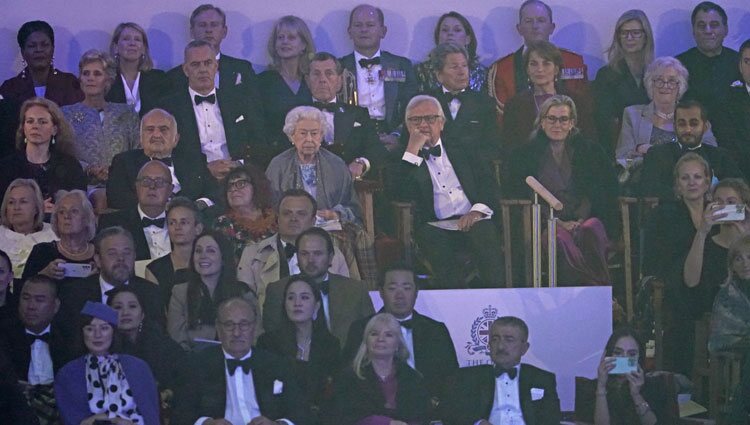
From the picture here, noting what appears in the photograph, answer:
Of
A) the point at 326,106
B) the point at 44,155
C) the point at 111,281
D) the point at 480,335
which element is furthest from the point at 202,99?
the point at 480,335

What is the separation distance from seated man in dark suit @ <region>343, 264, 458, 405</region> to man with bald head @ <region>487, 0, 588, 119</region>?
4.44 ft

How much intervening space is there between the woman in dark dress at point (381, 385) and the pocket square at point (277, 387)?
0.27m

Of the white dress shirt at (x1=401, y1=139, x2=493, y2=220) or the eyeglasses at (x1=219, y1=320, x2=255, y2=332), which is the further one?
the white dress shirt at (x1=401, y1=139, x2=493, y2=220)

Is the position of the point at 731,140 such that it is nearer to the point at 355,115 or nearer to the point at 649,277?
the point at 649,277

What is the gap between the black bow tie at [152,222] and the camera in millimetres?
7371

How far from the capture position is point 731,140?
8.20 meters

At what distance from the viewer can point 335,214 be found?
7465 mm

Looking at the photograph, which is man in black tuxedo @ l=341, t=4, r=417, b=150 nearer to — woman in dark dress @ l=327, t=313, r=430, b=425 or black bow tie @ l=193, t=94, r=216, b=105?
black bow tie @ l=193, t=94, r=216, b=105

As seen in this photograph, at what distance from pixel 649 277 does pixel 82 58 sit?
3278 millimetres

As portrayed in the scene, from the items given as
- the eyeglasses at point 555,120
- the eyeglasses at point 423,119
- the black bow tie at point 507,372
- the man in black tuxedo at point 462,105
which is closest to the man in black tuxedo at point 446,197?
the eyeglasses at point 423,119

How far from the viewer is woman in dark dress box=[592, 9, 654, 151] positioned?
819 cm

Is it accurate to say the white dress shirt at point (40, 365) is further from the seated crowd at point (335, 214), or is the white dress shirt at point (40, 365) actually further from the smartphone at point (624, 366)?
the smartphone at point (624, 366)

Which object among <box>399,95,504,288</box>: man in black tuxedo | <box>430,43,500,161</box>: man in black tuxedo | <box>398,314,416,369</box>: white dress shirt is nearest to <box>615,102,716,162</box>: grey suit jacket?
<box>430,43,500,161</box>: man in black tuxedo

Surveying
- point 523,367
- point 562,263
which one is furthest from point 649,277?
point 523,367
